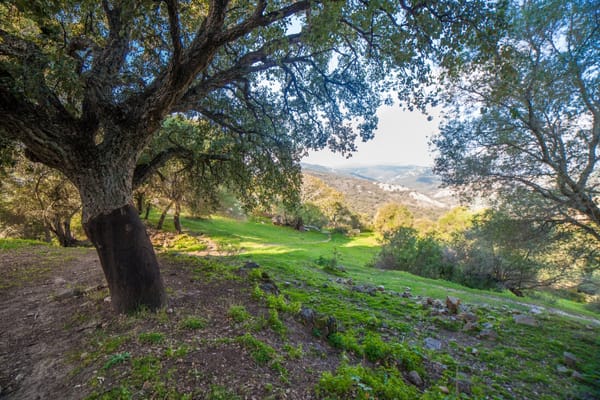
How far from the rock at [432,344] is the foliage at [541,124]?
18.7ft

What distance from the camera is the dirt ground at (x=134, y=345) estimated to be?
9.58ft

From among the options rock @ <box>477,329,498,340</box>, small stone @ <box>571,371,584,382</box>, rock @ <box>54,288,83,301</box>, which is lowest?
rock @ <box>477,329,498,340</box>

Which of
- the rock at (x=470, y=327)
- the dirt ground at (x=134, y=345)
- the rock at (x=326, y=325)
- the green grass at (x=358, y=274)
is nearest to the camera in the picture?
the dirt ground at (x=134, y=345)

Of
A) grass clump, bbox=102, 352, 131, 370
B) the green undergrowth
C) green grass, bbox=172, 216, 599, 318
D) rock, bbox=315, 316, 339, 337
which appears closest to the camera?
grass clump, bbox=102, 352, 131, 370

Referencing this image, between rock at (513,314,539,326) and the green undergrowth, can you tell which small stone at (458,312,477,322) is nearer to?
the green undergrowth

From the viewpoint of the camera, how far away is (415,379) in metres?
3.71

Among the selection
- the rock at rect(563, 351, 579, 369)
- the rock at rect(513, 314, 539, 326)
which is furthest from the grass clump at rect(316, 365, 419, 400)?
the rock at rect(513, 314, 539, 326)

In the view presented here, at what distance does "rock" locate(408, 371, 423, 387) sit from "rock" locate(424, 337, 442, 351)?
4.44 ft

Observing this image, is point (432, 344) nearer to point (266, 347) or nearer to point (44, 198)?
point (266, 347)

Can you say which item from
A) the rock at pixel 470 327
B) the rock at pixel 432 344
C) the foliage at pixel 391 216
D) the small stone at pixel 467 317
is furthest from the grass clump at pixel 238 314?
the foliage at pixel 391 216

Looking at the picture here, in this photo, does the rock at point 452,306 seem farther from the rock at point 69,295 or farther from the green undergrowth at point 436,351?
the rock at point 69,295

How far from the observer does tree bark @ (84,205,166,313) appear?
4348 millimetres

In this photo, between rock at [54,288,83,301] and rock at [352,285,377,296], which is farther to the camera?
rock at [352,285,377,296]

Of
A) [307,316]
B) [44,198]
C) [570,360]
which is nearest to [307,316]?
[307,316]
